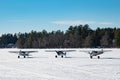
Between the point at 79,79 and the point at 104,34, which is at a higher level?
the point at 104,34

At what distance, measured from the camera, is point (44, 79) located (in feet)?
51.6

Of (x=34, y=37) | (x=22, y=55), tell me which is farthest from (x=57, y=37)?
(x=22, y=55)

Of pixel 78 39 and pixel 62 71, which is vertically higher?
pixel 78 39

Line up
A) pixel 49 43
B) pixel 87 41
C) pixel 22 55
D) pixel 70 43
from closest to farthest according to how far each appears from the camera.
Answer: pixel 22 55
pixel 87 41
pixel 70 43
pixel 49 43

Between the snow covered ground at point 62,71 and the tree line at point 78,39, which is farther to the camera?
the tree line at point 78,39

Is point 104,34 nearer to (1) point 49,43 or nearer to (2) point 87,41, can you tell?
(2) point 87,41

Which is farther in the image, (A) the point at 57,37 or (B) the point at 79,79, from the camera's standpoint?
(A) the point at 57,37

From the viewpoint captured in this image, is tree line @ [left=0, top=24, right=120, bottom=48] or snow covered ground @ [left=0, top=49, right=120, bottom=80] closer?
snow covered ground @ [left=0, top=49, right=120, bottom=80]

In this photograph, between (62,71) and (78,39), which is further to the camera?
(78,39)

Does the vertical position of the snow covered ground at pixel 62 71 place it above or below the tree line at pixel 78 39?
below

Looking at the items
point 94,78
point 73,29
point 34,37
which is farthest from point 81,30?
point 94,78

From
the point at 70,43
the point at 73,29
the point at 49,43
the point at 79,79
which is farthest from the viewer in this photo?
the point at 73,29

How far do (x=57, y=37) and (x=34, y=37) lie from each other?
65.7 feet

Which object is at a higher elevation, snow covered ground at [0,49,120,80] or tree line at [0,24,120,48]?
tree line at [0,24,120,48]
